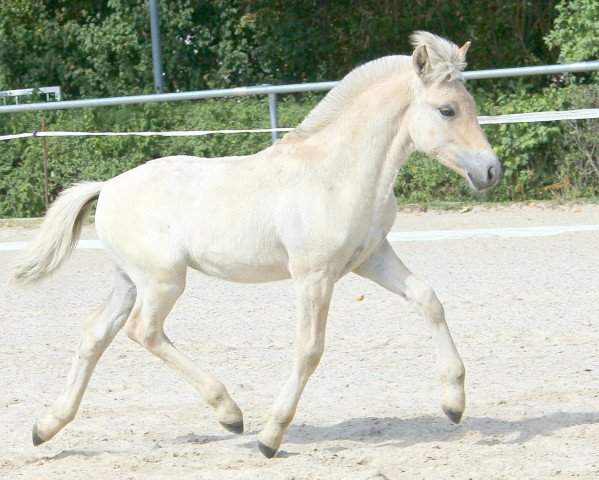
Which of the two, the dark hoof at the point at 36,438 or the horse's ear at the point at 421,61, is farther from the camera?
the dark hoof at the point at 36,438

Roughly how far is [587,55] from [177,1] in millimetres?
7993

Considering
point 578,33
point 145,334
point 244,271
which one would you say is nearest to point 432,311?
point 244,271

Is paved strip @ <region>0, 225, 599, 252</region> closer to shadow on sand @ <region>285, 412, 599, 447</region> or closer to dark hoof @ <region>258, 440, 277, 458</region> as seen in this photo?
shadow on sand @ <region>285, 412, 599, 447</region>

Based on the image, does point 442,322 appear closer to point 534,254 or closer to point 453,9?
point 534,254

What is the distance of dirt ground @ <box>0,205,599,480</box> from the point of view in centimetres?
479

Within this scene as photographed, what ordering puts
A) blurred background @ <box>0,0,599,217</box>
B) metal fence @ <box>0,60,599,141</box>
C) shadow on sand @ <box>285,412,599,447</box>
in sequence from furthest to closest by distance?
blurred background @ <box>0,0,599,217</box> < metal fence @ <box>0,60,599,141</box> < shadow on sand @ <box>285,412,599,447</box>

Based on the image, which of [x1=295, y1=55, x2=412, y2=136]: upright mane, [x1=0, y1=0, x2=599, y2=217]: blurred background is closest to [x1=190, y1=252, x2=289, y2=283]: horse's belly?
[x1=295, y1=55, x2=412, y2=136]: upright mane

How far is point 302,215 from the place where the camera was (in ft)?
15.9

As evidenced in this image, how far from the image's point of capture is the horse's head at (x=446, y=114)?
477 centimetres

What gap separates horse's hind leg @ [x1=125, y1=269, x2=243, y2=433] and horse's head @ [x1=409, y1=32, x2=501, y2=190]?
1.30 metres

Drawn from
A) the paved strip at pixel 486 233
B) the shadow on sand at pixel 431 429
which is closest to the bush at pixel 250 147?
the paved strip at pixel 486 233

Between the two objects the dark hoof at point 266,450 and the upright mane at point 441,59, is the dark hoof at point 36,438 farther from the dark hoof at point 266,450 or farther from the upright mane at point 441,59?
the upright mane at point 441,59

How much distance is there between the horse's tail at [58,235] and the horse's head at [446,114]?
165 centimetres

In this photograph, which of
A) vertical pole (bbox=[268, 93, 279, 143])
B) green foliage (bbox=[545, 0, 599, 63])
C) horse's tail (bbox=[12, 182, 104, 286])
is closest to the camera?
horse's tail (bbox=[12, 182, 104, 286])
